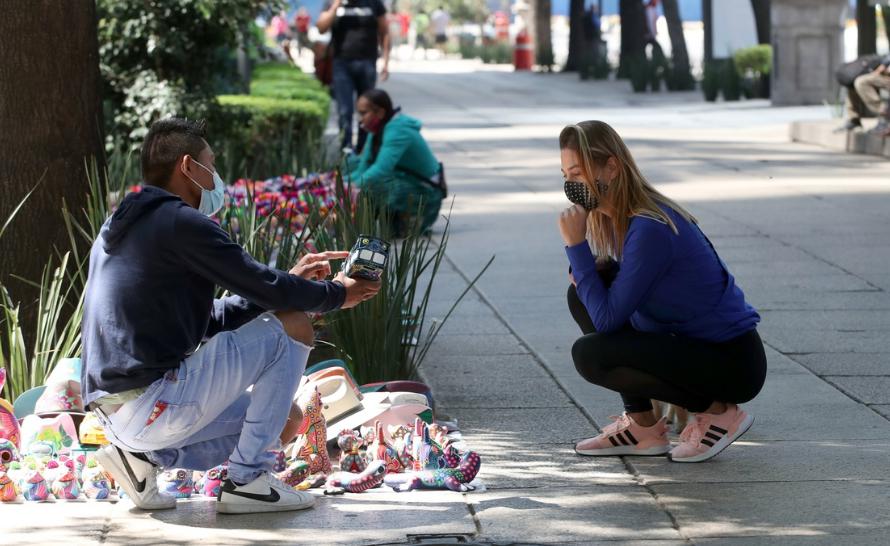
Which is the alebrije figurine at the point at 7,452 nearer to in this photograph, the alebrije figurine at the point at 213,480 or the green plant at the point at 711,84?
the alebrije figurine at the point at 213,480

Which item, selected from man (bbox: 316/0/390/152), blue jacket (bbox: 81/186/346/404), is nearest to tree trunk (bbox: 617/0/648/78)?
man (bbox: 316/0/390/152)

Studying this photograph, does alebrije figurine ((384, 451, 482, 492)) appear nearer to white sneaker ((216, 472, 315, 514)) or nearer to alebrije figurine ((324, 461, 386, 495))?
alebrije figurine ((324, 461, 386, 495))

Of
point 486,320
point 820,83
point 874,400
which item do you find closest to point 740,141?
point 820,83

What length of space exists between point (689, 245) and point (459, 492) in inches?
41.8

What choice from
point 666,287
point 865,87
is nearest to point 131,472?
point 666,287

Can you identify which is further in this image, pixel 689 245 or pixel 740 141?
pixel 740 141

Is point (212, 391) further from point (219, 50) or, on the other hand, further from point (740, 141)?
point (740, 141)

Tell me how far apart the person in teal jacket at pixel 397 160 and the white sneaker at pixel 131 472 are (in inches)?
192

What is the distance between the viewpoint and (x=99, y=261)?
4.25 metres

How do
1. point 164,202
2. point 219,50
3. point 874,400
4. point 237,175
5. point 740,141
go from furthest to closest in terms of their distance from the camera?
point 740,141
point 219,50
point 237,175
point 874,400
point 164,202

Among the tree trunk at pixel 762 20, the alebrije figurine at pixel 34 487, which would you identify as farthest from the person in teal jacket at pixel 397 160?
the tree trunk at pixel 762 20

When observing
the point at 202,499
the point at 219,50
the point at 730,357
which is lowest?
the point at 202,499

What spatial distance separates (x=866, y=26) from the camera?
20.4m

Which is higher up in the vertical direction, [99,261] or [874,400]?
[99,261]
